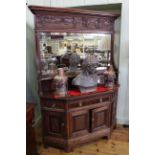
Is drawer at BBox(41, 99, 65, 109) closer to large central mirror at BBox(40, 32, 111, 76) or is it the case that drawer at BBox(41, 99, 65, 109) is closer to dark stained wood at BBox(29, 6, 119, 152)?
dark stained wood at BBox(29, 6, 119, 152)

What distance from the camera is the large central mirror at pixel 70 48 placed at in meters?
2.21

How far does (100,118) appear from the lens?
229cm

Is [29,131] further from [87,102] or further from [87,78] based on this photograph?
[87,78]

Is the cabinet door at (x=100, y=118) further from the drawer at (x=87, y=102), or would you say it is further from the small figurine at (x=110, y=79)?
the small figurine at (x=110, y=79)

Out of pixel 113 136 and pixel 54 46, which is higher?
pixel 54 46

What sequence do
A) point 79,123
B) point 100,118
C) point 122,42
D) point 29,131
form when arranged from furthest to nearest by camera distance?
point 122,42, point 100,118, point 79,123, point 29,131

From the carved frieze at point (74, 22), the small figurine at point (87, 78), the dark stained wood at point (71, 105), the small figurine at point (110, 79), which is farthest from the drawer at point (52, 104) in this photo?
the carved frieze at point (74, 22)

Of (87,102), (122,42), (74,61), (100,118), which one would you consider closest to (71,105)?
(87,102)

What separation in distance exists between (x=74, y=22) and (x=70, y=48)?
36cm

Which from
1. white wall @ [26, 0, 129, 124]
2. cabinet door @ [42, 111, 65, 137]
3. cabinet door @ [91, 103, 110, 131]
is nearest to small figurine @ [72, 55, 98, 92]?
cabinet door @ [91, 103, 110, 131]

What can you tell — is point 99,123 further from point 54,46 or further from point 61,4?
point 61,4
